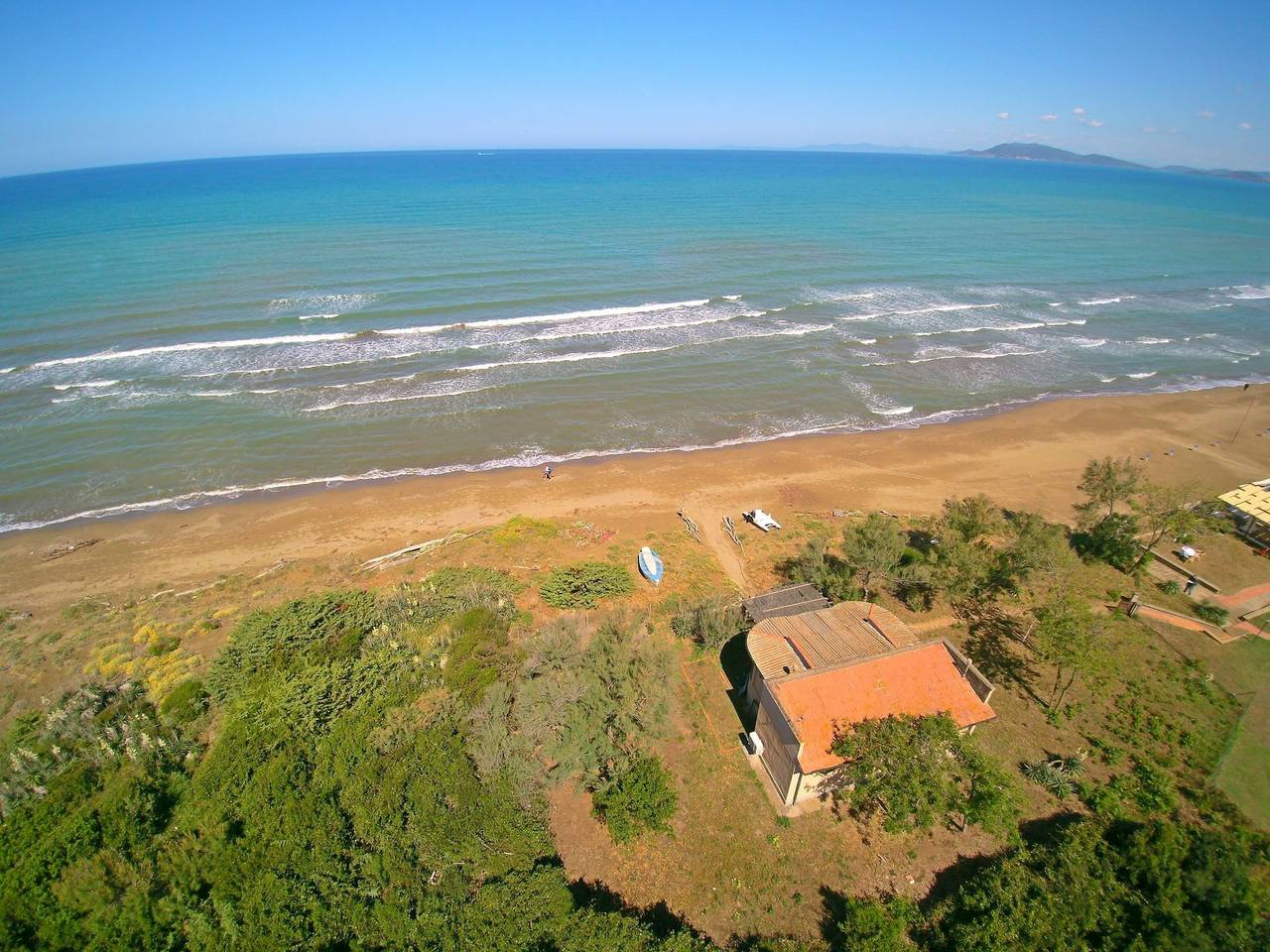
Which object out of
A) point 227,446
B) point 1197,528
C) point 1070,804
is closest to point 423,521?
point 227,446

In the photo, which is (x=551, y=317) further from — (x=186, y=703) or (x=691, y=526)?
(x=186, y=703)

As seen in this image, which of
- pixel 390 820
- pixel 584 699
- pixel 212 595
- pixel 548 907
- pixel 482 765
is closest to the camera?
pixel 548 907

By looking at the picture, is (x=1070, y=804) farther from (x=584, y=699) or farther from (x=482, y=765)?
(x=482, y=765)

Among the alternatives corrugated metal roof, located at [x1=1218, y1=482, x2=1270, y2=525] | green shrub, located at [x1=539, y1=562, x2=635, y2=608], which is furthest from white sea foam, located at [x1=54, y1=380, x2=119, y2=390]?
corrugated metal roof, located at [x1=1218, y1=482, x2=1270, y2=525]

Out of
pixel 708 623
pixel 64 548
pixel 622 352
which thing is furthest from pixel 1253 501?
pixel 64 548

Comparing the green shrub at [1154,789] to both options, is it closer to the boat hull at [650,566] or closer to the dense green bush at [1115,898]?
the dense green bush at [1115,898]

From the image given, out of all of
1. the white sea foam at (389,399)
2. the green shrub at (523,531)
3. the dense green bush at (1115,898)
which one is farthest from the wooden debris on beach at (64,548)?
the dense green bush at (1115,898)
